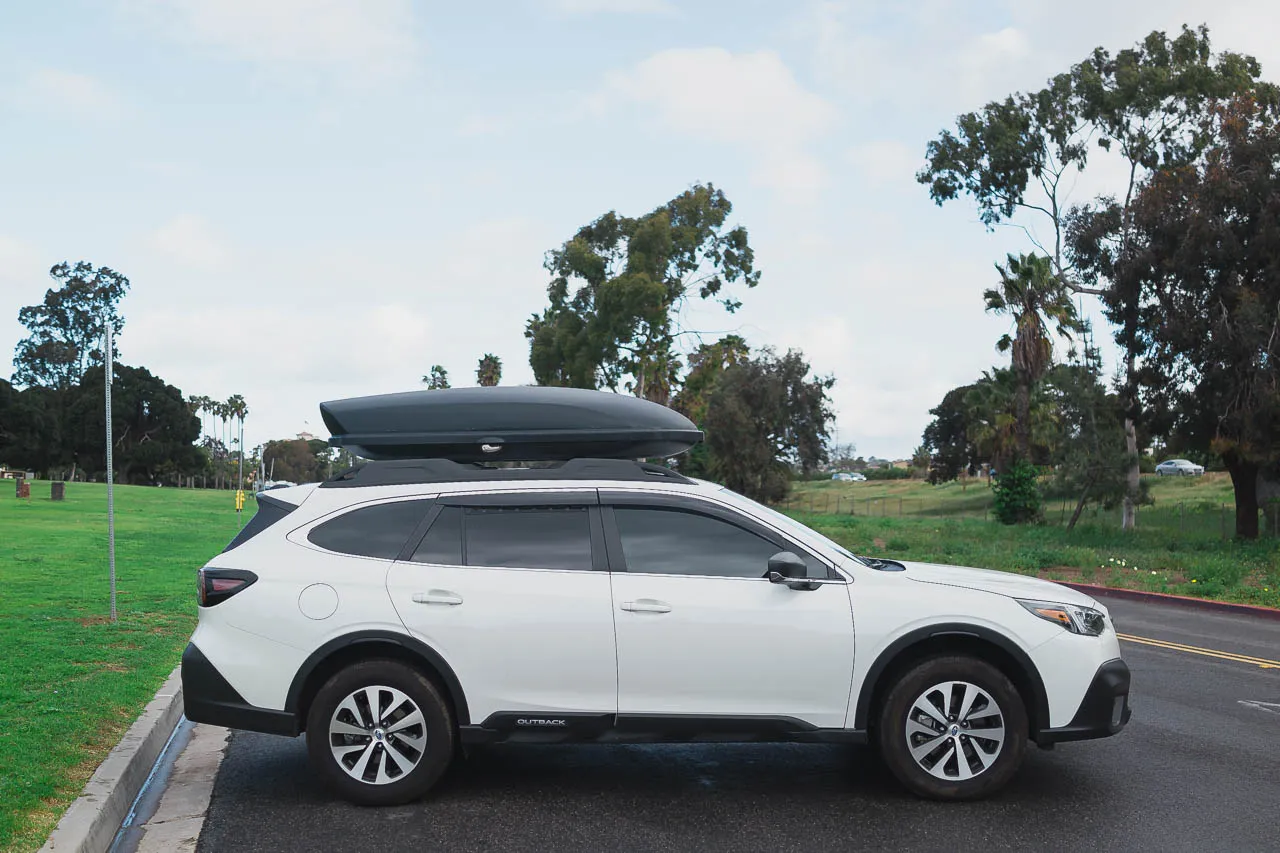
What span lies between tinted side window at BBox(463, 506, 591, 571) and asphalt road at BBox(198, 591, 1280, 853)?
1.25 m

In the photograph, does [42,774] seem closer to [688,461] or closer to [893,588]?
[893,588]

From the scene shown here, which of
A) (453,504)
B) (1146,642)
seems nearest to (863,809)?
(453,504)

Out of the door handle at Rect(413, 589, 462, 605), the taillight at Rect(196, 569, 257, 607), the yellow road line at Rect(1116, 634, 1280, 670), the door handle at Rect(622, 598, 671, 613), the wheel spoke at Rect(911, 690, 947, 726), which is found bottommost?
the yellow road line at Rect(1116, 634, 1280, 670)

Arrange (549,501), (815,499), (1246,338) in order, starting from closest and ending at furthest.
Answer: (549,501), (1246,338), (815,499)

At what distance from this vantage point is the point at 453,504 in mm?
6285

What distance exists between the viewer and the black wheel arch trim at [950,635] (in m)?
5.94

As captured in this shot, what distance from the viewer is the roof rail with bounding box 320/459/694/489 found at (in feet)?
20.8

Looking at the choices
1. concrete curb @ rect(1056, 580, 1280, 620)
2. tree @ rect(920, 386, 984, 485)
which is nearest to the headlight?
concrete curb @ rect(1056, 580, 1280, 620)

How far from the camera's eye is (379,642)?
6.04m

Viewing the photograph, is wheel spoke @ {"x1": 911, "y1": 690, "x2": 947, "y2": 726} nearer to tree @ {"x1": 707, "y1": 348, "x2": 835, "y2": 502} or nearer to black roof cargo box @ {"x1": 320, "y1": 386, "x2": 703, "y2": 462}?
black roof cargo box @ {"x1": 320, "y1": 386, "x2": 703, "y2": 462}

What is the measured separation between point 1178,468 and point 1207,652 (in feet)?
245

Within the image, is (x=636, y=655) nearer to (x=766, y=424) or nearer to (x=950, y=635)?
(x=950, y=635)

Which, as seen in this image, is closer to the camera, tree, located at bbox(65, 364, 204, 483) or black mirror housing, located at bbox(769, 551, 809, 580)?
black mirror housing, located at bbox(769, 551, 809, 580)

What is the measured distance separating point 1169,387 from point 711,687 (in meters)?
23.8
